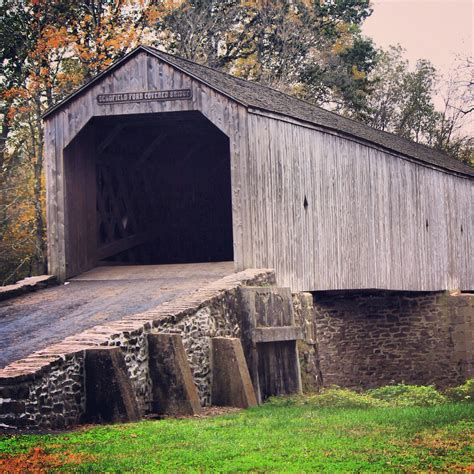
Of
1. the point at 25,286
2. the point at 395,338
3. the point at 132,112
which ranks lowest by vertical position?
the point at 395,338

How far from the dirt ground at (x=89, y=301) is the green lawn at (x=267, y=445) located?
2.73 m

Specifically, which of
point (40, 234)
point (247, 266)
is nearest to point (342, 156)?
point (247, 266)

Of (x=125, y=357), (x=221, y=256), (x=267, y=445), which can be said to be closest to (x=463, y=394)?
(x=125, y=357)

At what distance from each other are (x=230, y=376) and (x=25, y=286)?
→ 5113mm

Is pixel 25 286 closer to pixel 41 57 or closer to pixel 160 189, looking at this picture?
pixel 160 189

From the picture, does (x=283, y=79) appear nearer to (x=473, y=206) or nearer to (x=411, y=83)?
(x=411, y=83)

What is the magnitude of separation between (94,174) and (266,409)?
7883 millimetres

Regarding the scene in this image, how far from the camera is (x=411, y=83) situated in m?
48.7

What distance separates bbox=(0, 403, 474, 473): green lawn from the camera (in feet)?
31.8

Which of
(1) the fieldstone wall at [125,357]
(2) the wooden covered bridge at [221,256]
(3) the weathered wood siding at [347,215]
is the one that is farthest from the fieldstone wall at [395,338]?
(1) the fieldstone wall at [125,357]

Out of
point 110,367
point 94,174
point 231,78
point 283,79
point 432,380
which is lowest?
point 432,380

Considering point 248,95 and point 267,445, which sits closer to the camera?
point 267,445

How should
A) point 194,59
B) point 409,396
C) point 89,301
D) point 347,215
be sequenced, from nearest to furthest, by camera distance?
point 409,396 < point 89,301 < point 347,215 < point 194,59

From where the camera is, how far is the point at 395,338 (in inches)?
1044
